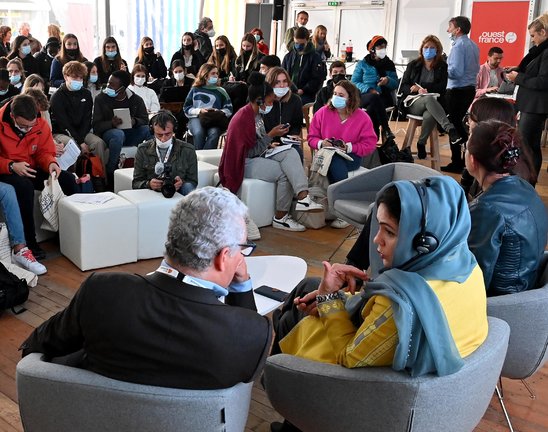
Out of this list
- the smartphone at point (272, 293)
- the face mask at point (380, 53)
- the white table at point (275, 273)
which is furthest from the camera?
the face mask at point (380, 53)

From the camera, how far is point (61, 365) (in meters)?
1.65

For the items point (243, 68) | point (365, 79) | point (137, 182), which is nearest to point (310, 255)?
point (137, 182)

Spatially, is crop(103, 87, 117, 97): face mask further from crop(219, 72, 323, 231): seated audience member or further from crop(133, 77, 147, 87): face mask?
crop(219, 72, 323, 231): seated audience member

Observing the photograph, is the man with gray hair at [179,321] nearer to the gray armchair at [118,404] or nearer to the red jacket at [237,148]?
the gray armchair at [118,404]

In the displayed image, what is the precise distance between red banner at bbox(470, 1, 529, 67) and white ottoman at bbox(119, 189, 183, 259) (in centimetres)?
897

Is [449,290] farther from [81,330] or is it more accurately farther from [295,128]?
[295,128]

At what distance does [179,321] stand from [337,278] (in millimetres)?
867

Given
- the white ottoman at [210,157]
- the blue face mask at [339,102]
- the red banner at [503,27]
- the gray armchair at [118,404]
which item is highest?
the red banner at [503,27]

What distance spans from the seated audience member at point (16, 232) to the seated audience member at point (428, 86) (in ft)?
15.6

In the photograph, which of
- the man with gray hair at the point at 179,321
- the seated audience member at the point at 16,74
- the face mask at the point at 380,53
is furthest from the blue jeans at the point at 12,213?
the face mask at the point at 380,53

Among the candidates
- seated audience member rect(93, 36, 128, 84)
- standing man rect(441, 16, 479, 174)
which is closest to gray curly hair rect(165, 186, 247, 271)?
standing man rect(441, 16, 479, 174)

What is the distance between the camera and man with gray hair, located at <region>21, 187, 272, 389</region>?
1.56m

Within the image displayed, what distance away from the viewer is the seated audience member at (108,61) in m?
8.36

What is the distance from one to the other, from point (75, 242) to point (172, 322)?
287 cm
